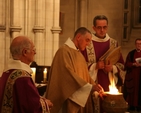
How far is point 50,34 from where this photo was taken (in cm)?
851

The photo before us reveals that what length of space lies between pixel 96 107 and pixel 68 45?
2.71 feet

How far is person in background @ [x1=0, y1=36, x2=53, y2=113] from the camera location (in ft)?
11.2

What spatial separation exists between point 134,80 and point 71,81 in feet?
15.8

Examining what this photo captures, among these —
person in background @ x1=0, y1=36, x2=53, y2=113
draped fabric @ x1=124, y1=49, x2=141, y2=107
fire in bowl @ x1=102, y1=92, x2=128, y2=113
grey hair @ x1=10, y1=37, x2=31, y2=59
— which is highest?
grey hair @ x1=10, y1=37, x2=31, y2=59

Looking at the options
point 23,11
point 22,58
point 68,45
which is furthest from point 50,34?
point 22,58

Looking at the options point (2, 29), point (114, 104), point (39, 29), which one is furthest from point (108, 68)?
point (2, 29)

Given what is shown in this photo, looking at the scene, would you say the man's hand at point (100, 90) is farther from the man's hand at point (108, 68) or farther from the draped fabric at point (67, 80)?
the man's hand at point (108, 68)

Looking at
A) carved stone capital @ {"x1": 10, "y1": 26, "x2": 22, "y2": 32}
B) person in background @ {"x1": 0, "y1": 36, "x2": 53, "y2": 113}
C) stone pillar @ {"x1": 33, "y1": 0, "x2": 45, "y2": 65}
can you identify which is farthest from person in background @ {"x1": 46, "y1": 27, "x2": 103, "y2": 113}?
stone pillar @ {"x1": 33, "y1": 0, "x2": 45, "y2": 65}

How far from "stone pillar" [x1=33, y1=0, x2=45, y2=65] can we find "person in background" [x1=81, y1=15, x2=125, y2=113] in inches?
115

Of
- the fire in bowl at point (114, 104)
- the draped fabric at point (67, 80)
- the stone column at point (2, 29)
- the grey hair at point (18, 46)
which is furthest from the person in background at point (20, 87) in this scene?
the stone column at point (2, 29)

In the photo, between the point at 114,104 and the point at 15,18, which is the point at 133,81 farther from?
the point at 114,104

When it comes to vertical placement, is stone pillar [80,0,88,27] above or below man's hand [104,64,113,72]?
above

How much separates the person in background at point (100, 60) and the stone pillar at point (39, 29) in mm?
2922

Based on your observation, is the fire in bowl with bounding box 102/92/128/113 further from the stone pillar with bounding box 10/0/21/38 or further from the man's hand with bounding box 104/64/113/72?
the stone pillar with bounding box 10/0/21/38
